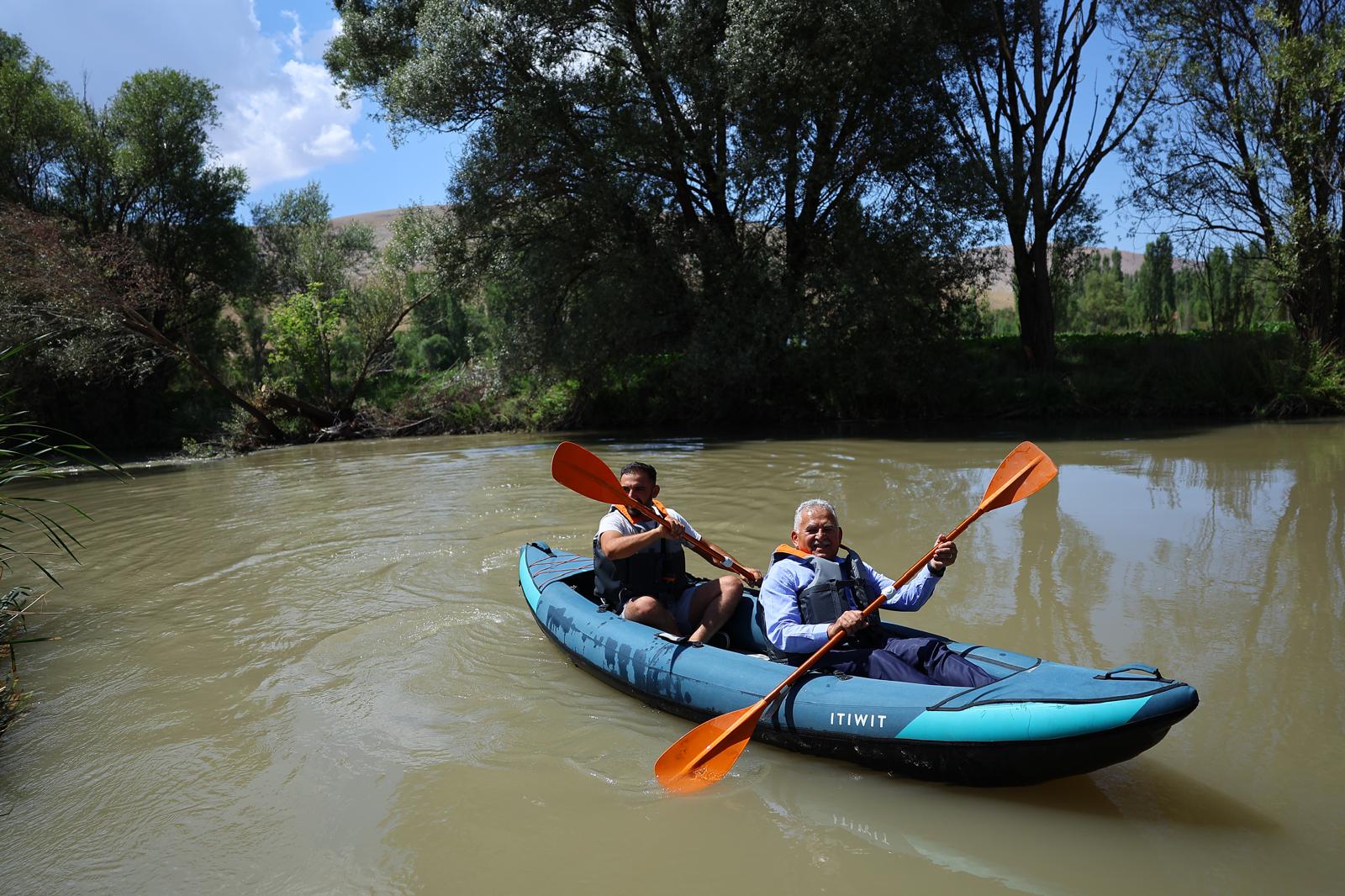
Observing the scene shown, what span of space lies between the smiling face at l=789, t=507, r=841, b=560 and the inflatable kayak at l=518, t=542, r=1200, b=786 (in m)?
0.47

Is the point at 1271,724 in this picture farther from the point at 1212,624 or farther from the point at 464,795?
the point at 464,795

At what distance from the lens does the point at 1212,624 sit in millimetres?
4367

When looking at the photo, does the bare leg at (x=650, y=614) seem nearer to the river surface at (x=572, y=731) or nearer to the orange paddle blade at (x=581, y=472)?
the river surface at (x=572, y=731)

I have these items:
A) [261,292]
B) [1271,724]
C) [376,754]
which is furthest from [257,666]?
[261,292]

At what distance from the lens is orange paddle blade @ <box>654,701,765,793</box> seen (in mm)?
3113

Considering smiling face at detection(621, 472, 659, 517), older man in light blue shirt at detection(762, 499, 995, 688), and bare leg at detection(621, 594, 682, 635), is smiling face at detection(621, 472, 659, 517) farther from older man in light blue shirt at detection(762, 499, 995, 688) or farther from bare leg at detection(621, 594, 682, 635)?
older man in light blue shirt at detection(762, 499, 995, 688)

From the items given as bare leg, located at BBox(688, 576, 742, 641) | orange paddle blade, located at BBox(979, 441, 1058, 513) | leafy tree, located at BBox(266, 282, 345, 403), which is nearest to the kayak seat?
bare leg, located at BBox(688, 576, 742, 641)

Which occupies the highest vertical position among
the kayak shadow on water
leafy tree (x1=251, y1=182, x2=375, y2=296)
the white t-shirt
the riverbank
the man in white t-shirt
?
→ leafy tree (x1=251, y1=182, x2=375, y2=296)

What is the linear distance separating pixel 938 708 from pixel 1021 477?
1409mm

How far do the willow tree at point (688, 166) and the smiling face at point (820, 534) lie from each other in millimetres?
9508

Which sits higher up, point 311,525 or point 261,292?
point 261,292

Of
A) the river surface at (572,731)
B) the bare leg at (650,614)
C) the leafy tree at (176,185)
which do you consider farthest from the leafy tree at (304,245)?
the bare leg at (650,614)

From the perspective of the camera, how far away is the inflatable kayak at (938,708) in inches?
105

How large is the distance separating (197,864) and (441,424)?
549 inches
